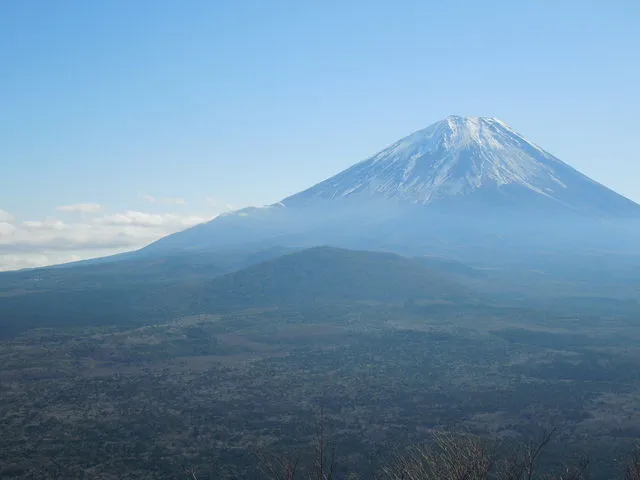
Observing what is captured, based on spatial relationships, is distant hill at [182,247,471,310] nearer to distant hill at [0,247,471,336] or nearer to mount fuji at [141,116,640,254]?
distant hill at [0,247,471,336]

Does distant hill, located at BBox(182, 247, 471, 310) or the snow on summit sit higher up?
the snow on summit

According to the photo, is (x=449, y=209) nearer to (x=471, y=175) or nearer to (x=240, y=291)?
(x=471, y=175)

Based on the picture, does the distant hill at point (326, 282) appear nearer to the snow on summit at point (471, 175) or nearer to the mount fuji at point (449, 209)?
the mount fuji at point (449, 209)

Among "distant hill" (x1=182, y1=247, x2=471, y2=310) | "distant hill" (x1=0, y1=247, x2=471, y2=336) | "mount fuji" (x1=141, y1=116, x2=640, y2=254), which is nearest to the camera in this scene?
"distant hill" (x1=0, y1=247, x2=471, y2=336)

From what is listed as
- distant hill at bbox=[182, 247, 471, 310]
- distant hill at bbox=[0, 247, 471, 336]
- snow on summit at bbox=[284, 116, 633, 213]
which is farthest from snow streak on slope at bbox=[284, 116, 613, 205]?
distant hill at bbox=[0, 247, 471, 336]


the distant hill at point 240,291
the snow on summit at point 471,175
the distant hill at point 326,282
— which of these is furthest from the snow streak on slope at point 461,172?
the distant hill at point 240,291

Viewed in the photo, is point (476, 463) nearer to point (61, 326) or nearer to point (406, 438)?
point (406, 438)

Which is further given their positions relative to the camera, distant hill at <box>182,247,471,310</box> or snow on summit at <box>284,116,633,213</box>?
snow on summit at <box>284,116,633,213</box>
